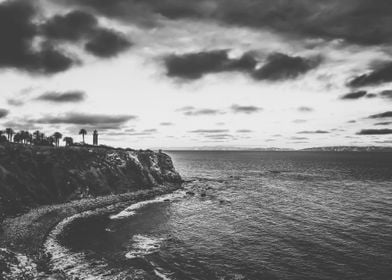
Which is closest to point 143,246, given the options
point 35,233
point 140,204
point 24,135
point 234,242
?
point 234,242

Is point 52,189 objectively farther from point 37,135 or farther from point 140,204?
point 37,135

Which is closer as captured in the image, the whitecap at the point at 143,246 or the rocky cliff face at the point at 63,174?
the whitecap at the point at 143,246

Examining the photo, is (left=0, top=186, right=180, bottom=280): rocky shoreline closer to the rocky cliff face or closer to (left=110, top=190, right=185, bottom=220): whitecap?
(left=110, top=190, right=185, bottom=220): whitecap

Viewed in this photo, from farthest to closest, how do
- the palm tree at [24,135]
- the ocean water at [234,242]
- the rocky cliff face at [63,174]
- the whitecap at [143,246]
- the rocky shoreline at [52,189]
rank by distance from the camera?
the palm tree at [24,135], the rocky cliff face at [63,174], the whitecap at [143,246], the rocky shoreline at [52,189], the ocean water at [234,242]

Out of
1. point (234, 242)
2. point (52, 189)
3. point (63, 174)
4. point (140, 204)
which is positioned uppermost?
point (63, 174)

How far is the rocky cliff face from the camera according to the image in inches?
2035

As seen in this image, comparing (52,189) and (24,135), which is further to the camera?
(24,135)

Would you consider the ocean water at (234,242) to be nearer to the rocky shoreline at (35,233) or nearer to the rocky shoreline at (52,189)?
the rocky shoreline at (35,233)

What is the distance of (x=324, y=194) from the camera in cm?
7606

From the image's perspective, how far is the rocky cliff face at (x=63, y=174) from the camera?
170ft

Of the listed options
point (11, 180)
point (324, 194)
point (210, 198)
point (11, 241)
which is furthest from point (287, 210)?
point (11, 180)

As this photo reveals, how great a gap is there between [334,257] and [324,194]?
156 ft

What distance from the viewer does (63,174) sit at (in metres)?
62.4

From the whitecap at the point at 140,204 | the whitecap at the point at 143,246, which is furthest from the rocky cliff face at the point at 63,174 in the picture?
the whitecap at the point at 143,246
